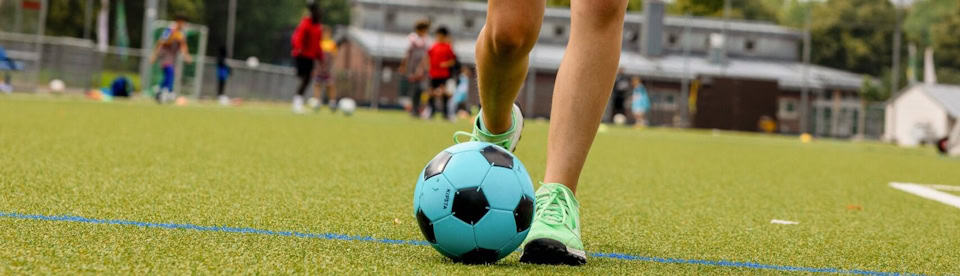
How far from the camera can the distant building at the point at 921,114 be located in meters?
23.8

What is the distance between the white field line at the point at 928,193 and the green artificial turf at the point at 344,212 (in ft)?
0.42

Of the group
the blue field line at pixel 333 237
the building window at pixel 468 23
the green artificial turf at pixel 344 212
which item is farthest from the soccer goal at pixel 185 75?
the blue field line at pixel 333 237

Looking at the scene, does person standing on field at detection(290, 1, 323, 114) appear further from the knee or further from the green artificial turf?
the knee

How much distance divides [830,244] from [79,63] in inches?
722

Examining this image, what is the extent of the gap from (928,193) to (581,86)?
11.2 feet

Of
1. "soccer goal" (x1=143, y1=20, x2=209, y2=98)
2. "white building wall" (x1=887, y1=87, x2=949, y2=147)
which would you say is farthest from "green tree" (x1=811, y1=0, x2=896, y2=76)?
"soccer goal" (x1=143, y1=20, x2=209, y2=98)

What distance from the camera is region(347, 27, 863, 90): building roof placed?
32969 millimetres

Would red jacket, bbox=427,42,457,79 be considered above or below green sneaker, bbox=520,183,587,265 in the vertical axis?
above

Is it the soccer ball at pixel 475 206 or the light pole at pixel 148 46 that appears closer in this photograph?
the soccer ball at pixel 475 206

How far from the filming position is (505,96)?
247 cm

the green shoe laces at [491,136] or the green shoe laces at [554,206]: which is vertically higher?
the green shoe laces at [491,136]

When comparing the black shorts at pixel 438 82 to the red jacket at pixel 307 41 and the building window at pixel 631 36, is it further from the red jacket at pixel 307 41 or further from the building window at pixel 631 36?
the building window at pixel 631 36

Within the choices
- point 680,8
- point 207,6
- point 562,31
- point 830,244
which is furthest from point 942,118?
point 207,6

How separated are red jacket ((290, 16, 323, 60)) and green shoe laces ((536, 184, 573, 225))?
1182 cm
